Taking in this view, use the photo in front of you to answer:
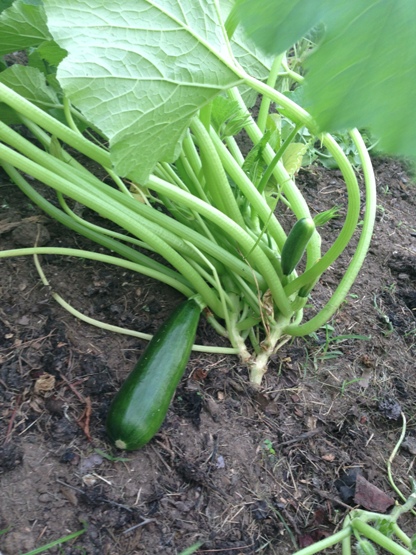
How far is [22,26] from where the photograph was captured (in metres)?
1.48

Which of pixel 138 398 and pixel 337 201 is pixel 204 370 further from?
pixel 337 201

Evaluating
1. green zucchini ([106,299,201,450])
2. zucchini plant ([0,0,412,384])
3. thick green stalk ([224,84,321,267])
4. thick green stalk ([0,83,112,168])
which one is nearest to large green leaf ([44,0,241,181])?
zucchini plant ([0,0,412,384])

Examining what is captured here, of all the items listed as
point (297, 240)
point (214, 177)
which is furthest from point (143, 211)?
point (297, 240)

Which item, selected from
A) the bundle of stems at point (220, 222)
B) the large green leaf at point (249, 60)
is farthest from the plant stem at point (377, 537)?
the large green leaf at point (249, 60)

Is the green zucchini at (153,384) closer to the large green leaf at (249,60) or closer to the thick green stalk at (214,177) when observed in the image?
the thick green stalk at (214,177)

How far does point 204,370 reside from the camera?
1.75 m

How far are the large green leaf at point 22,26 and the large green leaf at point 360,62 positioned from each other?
1.06m

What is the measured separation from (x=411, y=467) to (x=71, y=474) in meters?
1.14

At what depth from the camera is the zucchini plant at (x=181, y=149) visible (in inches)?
48.4

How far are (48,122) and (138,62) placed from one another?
0.35 meters

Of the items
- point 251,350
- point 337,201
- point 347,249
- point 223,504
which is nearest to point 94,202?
point 251,350

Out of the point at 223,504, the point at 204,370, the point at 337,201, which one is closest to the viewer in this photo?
the point at 223,504

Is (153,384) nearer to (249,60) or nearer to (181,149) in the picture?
(181,149)

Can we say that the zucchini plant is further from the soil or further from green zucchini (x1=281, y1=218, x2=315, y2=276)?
the soil
